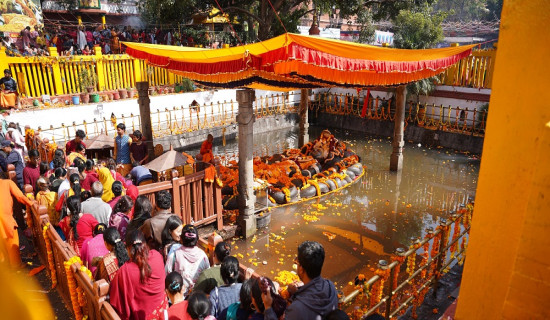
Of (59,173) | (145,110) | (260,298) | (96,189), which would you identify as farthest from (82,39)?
(260,298)

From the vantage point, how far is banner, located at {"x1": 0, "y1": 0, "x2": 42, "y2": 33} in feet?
66.2

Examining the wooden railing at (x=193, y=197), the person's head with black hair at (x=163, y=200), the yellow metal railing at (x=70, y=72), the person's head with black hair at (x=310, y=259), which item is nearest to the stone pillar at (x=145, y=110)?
the wooden railing at (x=193, y=197)

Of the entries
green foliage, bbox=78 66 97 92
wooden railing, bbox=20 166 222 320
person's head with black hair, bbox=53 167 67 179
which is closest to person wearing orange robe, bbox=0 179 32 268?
wooden railing, bbox=20 166 222 320

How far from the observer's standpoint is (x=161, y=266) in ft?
12.2

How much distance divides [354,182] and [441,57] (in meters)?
4.44

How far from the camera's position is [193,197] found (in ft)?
24.2

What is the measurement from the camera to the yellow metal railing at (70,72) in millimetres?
14336

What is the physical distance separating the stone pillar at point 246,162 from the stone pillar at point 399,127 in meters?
5.50

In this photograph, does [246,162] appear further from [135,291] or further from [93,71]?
[93,71]

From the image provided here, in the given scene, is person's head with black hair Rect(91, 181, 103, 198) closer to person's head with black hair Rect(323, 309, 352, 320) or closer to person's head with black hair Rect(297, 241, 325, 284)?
person's head with black hair Rect(297, 241, 325, 284)

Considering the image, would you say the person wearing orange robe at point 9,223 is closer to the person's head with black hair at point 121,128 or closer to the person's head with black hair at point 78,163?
the person's head with black hair at point 78,163

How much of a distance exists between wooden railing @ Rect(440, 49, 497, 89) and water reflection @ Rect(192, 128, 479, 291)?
146 inches

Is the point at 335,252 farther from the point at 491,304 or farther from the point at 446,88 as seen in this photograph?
the point at 446,88

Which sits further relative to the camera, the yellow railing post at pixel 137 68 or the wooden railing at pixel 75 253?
the yellow railing post at pixel 137 68
